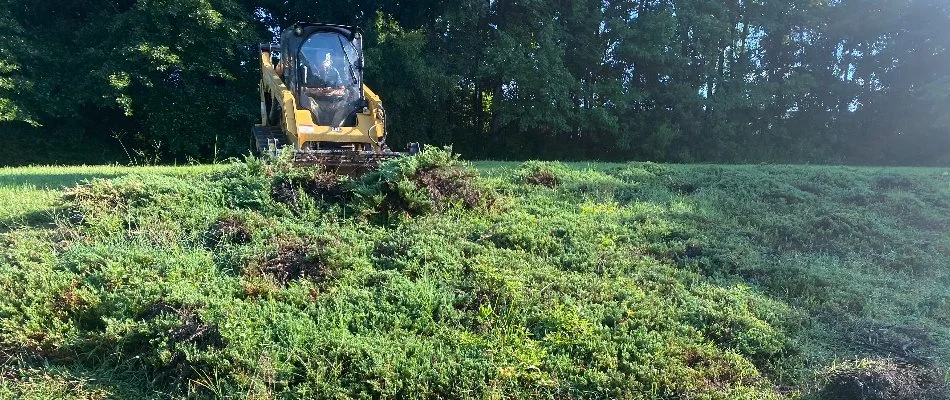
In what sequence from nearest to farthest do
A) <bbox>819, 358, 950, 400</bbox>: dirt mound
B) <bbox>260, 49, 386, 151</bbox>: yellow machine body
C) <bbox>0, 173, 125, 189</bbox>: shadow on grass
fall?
1. <bbox>819, 358, 950, 400</bbox>: dirt mound
2. <bbox>0, 173, 125, 189</bbox>: shadow on grass
3. <bbox>260, 49, 386, 151</bbox>: yellow machine body

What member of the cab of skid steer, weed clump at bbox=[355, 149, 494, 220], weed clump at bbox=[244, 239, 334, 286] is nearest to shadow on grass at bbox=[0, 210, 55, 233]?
weed clump at bbox=[244, 239, 334, 286]

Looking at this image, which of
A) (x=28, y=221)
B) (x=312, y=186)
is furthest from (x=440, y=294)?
(x=28, y=221)

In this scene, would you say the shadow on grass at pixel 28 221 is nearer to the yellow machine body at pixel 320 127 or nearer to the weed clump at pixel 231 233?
the weed clump at pixel 231 233

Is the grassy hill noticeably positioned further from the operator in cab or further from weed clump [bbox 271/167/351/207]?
the operator in cab

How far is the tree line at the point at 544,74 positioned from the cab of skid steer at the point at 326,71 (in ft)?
24.3

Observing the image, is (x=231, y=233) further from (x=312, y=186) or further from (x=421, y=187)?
(x=421, y=187)

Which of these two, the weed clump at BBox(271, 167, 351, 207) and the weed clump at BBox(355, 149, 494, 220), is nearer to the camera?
the weed clump at BBox(355, 149, 494, 220)

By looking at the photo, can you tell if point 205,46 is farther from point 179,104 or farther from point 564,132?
point 564,132

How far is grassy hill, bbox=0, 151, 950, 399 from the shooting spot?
429 centimetres

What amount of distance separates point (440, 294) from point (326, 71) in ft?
20.4

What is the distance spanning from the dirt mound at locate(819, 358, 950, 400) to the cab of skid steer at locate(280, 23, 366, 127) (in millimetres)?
7925

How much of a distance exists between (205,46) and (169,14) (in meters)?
1.15

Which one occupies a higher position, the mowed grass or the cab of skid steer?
the cab of skid steer

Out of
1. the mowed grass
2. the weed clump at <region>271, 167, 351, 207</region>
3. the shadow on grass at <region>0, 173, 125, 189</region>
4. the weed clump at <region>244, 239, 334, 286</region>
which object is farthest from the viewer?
the shadow on grass at <region>0, 173, 125, 189</region>
